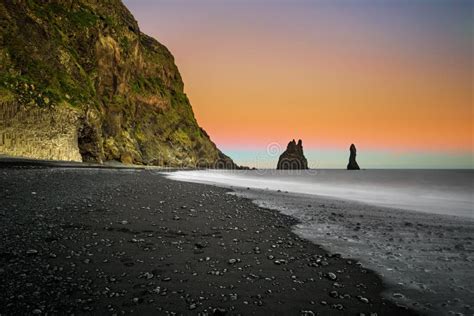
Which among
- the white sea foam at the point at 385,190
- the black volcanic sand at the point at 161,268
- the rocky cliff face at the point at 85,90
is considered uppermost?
the rocky cliff face at the point at 85,90

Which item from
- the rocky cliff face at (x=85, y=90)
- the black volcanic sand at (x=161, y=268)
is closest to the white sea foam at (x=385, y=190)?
the black volcanic sand at (x=161, y=268)

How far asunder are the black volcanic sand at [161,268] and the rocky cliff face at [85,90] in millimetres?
30696

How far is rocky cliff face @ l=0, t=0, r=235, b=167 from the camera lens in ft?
110

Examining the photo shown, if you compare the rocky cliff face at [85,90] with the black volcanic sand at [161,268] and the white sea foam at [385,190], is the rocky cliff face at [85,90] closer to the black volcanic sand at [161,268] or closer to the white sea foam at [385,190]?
the white sea foam at [385,190]

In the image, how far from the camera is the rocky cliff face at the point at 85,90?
33531 mm

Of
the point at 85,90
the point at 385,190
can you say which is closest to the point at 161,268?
the point at 385,190

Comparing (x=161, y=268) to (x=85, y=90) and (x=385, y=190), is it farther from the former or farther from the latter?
(x=85, y=90)

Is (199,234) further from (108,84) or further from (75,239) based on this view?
(108,84)

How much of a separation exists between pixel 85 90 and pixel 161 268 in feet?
168

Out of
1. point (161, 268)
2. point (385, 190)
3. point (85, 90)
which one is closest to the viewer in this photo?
point (161, 268)

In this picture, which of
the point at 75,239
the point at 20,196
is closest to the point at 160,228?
the point at 75,239

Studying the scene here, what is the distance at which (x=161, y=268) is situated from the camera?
5172 mm

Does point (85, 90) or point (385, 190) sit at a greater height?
point (85, 90)

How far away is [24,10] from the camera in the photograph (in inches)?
1623
